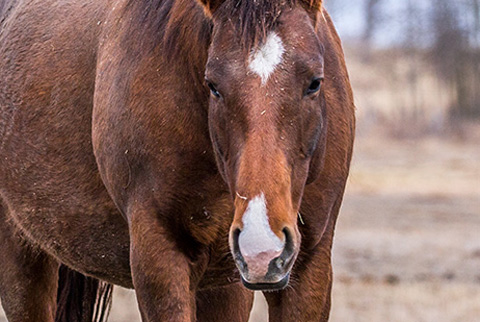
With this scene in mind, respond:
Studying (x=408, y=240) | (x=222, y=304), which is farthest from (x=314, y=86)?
(x=408, y=240)

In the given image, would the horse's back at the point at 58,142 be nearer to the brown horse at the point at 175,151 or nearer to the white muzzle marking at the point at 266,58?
the brown horse at the point at 175,151

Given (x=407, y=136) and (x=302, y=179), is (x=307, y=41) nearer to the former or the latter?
(x=302, y=179)

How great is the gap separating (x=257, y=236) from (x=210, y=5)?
2.95ft

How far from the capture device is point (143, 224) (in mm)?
3605

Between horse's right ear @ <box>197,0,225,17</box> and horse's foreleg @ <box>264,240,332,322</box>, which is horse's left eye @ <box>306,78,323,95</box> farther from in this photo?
horse's foreleg @ <box>264,240,332,322</box>

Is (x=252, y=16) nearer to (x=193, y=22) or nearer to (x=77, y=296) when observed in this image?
(x=193, y=22)

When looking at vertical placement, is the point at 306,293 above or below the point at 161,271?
below

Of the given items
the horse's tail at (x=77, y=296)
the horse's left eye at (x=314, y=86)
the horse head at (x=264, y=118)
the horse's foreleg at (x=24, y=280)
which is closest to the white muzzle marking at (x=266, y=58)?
the horse head at (x=264, y=118)

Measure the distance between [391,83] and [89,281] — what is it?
2502 cm

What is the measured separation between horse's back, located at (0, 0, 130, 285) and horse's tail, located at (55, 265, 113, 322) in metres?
0.66

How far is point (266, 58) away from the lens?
3.10m

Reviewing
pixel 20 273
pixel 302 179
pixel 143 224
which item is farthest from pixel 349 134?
pixel 20 273

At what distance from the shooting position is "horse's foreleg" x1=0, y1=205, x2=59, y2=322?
4977mm

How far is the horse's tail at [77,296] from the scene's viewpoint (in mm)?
5293
